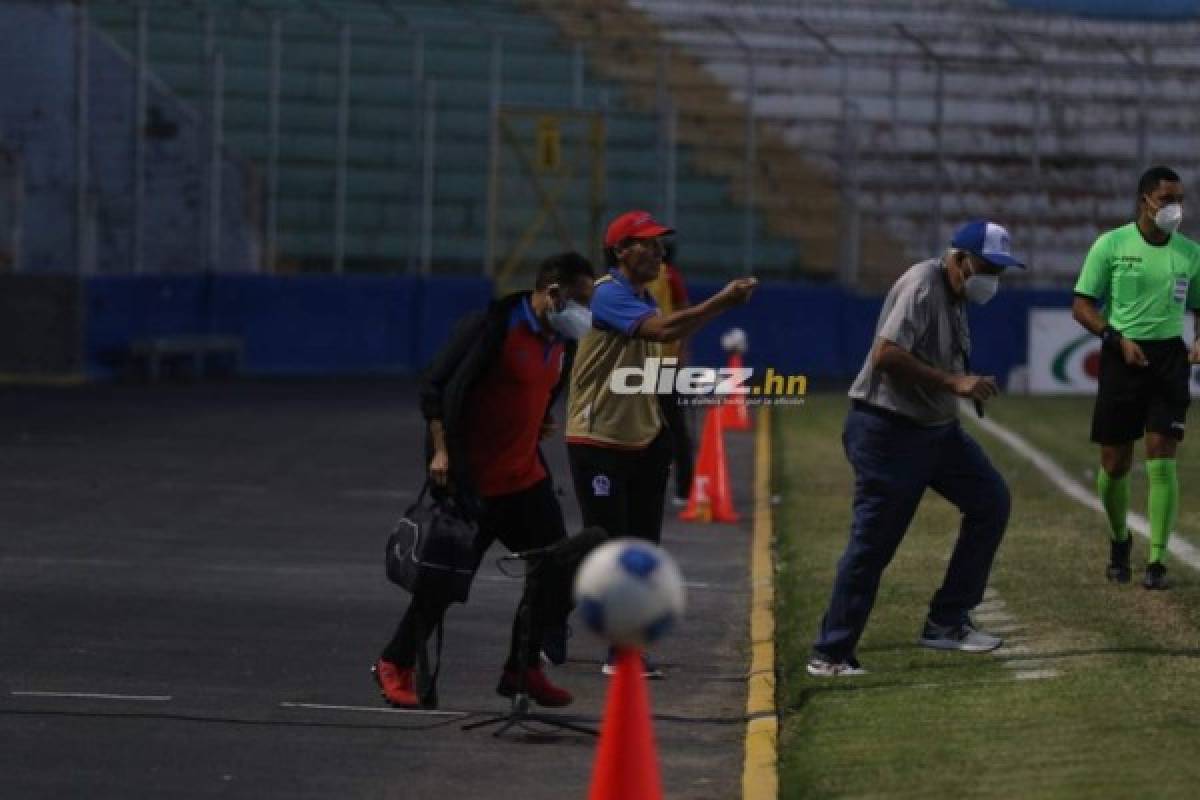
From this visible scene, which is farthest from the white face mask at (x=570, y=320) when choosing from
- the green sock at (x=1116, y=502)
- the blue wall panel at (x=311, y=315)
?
the blue wall panel at (x=311, y=315)

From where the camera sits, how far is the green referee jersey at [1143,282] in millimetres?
13945

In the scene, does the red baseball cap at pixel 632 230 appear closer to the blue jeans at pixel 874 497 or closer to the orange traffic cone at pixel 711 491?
the blue jeans at pixel 874 497

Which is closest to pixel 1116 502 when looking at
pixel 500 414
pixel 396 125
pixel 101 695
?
pixel 500 414

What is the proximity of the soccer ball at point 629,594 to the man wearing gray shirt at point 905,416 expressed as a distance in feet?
13.1

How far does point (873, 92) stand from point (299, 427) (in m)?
18.0

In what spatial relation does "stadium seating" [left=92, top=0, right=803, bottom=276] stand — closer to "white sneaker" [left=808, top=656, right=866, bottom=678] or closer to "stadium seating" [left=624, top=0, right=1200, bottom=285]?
"stadium seating" [left=624, top=0, right=1200, bottom=285]

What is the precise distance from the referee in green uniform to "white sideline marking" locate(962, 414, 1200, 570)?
0.97 metres

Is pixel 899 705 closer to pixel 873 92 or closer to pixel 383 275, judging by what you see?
pixel 383 275

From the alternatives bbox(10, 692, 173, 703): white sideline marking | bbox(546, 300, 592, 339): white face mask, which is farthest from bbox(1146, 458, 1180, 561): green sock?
bbox(10, 692, 173, 703): white sideline marking

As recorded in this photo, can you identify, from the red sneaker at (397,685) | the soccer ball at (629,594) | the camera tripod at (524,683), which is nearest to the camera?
the soccer ball at (629,594)

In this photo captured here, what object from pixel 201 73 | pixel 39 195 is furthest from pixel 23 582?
pixel 201 73

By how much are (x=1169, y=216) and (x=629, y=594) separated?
7231 millimetres

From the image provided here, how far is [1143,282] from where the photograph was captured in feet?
45.8

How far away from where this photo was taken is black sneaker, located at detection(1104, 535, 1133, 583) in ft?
46.0
